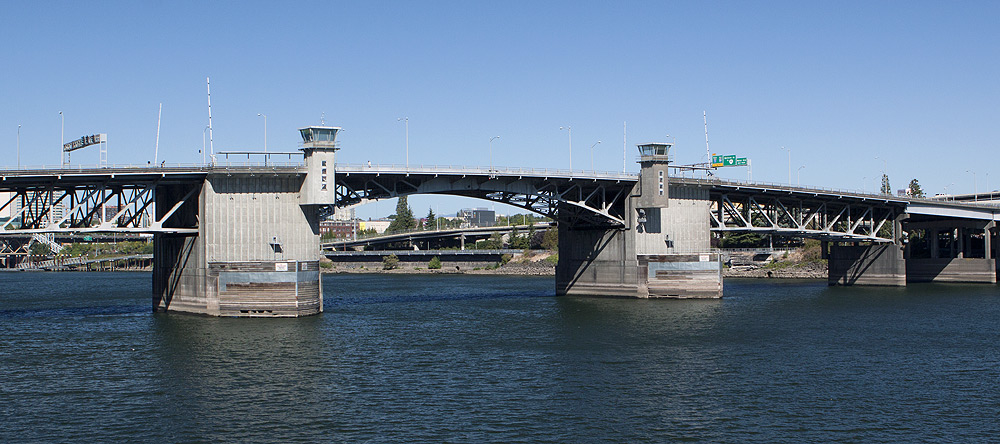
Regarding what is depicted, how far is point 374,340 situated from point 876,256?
80.4m

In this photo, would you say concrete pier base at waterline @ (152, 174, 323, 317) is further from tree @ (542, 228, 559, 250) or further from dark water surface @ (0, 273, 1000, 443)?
tree @ (542, 228, 559, 250)

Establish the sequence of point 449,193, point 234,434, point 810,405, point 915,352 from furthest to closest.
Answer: point 449,193, point 915,352, point 810,405, point 234,434

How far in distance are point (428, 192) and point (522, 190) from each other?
427 inches

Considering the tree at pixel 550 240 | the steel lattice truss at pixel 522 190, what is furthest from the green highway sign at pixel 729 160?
the tree at pixel 550 240

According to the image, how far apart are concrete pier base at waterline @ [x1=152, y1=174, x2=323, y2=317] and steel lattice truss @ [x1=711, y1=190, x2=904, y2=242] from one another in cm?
4555

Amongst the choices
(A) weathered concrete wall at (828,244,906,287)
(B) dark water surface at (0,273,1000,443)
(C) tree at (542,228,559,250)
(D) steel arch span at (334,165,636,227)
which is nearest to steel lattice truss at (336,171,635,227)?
(D) steel arch span at (334,165,636,227)

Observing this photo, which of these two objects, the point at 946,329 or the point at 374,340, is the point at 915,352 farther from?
the point at 374,340

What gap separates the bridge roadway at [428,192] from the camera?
2803 inches

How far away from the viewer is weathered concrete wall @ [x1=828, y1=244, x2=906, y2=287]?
118 metres

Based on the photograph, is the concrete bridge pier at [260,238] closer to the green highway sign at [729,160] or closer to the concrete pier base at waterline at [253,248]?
the concrete pier base at waterline at [253,248]

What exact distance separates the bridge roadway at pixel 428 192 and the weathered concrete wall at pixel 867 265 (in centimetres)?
16

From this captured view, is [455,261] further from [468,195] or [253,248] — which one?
[253,248]

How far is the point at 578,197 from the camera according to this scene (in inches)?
3713

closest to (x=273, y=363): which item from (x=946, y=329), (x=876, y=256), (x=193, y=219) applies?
(x=193, y=219)
